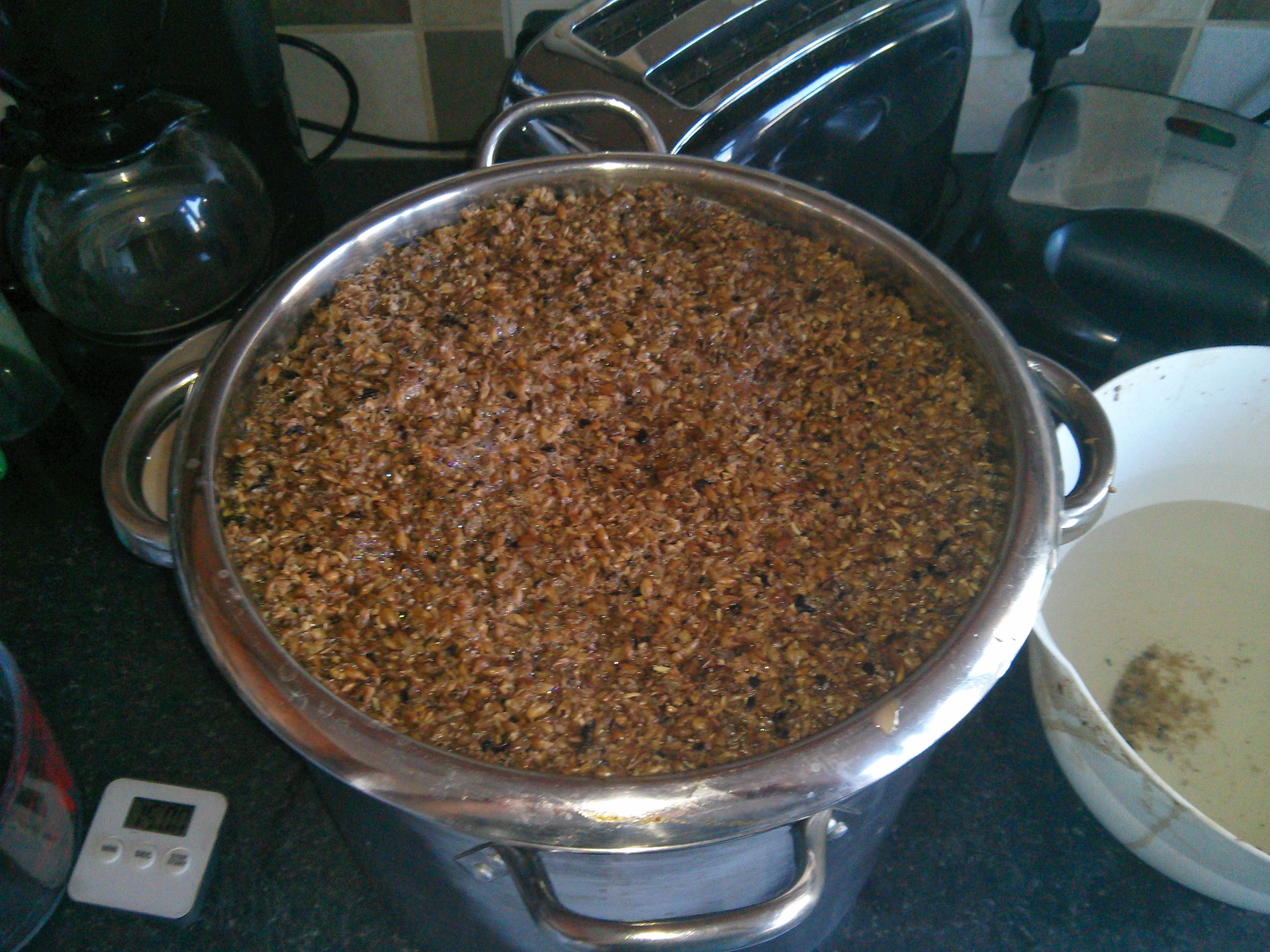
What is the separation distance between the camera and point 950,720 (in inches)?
19.6

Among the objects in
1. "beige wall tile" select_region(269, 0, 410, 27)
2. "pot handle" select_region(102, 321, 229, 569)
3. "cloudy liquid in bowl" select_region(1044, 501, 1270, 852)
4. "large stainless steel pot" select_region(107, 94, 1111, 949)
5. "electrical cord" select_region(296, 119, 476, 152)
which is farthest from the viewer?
"electrical cord" select_region(296, 119, 476, 152)

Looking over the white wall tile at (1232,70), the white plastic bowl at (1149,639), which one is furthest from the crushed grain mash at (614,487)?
the white wall tile at (1232,70)

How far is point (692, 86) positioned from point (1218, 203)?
0.61 m

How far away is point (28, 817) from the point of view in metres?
0.73

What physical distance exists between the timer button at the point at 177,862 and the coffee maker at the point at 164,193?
0.54 metres

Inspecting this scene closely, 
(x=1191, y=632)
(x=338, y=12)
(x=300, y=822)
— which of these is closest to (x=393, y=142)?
(x=338, y=12)

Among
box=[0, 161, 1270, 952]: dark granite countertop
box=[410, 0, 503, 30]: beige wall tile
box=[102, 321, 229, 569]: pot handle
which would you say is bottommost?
box=[0, 161, 1270, 952]: dark granite countertop

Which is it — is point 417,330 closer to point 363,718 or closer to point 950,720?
point 363,718

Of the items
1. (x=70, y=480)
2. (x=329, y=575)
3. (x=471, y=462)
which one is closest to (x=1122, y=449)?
(x=471, y=462)

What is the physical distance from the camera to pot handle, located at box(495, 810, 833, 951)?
0.52 metres

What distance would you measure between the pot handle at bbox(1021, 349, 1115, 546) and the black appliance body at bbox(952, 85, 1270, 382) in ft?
0.84

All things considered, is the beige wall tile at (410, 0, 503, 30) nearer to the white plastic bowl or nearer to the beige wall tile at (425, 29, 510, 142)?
the beige wall tile at (425, 29, 510, 142)

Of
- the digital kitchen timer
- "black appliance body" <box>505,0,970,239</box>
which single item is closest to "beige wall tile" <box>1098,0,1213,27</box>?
"black appliance body" <box>505,0,970,239</box>

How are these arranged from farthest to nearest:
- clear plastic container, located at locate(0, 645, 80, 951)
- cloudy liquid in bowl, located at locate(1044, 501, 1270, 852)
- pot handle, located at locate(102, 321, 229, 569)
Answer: cloudy liquid in bowl, located at locate(1044, 501, 1270, 852)
clear plastic container, located at locate(0, 645, 80, 951)
pot handle, located at locate(102, 321, 229, 569)
